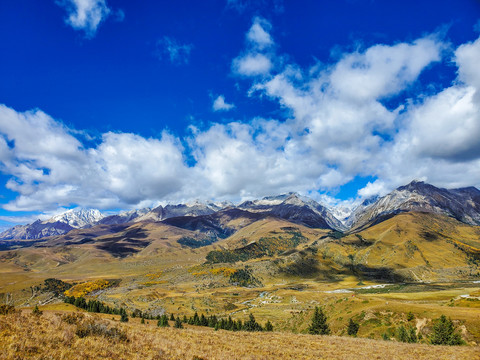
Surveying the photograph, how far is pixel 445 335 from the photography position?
40312mm

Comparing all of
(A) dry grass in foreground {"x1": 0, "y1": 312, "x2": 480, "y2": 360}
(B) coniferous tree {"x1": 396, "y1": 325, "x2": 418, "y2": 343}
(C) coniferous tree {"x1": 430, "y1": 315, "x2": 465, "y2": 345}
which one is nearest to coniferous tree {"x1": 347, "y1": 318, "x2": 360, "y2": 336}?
(B) coniferous tree {"x1": 396, "y1": 325, "x2": 418, "y2": 343}

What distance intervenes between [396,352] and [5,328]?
38016 millimetres

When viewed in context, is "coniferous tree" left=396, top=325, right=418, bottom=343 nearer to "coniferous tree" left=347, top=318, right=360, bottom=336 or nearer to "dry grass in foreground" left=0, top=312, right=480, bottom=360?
"coniferous tree" left=347, top=318, right=360, bottom=336

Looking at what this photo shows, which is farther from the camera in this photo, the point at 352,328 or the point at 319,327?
the point at 319,327

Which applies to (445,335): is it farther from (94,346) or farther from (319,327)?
(94,346)

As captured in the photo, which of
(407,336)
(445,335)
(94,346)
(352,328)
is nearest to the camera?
(94,346)

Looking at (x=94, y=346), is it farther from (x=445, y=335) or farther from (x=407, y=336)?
(x=445, y=335)

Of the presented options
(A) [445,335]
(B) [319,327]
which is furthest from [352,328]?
(A) [445,335]

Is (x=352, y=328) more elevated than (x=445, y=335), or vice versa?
(x=445, y=335)

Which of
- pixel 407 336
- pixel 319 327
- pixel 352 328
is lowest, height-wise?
pixel 319 327

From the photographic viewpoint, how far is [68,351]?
1501 cm

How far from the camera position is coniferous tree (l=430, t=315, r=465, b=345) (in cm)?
3972

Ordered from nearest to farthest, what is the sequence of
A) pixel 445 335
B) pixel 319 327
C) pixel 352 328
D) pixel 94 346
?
pixel 94 346 → pixel 445 335 → pixel 352 328 → pixel 319 327

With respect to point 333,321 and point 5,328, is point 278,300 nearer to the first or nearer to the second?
point 333,321
